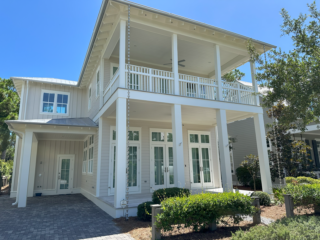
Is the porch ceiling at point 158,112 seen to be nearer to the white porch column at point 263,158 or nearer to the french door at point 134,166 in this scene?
the white porch column at point 263,158

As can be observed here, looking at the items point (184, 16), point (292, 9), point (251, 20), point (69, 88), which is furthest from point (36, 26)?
point (292, 9)

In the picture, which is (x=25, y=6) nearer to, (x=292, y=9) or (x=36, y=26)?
(x=36, y=26)

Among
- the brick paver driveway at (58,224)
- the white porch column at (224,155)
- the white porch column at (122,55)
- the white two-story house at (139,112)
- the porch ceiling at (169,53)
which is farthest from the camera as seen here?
the porch ceiling at (169,53)

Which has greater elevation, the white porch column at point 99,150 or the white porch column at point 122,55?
the white porch column at point 122,55

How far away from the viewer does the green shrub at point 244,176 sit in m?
13.1

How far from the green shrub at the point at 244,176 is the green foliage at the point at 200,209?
9125 millimetres

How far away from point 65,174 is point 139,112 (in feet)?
24.3

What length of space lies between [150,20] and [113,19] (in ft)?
4.35

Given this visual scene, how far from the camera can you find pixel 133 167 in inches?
380

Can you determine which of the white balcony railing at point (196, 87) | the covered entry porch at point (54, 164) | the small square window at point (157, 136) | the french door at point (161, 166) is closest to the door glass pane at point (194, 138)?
the french door at point (161, 166)

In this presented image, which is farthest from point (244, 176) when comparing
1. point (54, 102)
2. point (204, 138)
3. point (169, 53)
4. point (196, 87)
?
point (54, 102)

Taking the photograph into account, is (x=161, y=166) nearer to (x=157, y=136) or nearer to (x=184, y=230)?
(x=157, y=136)

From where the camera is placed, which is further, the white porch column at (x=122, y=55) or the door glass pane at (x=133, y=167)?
the door glass pane at (x=133, y=167)

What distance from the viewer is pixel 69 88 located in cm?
1370
